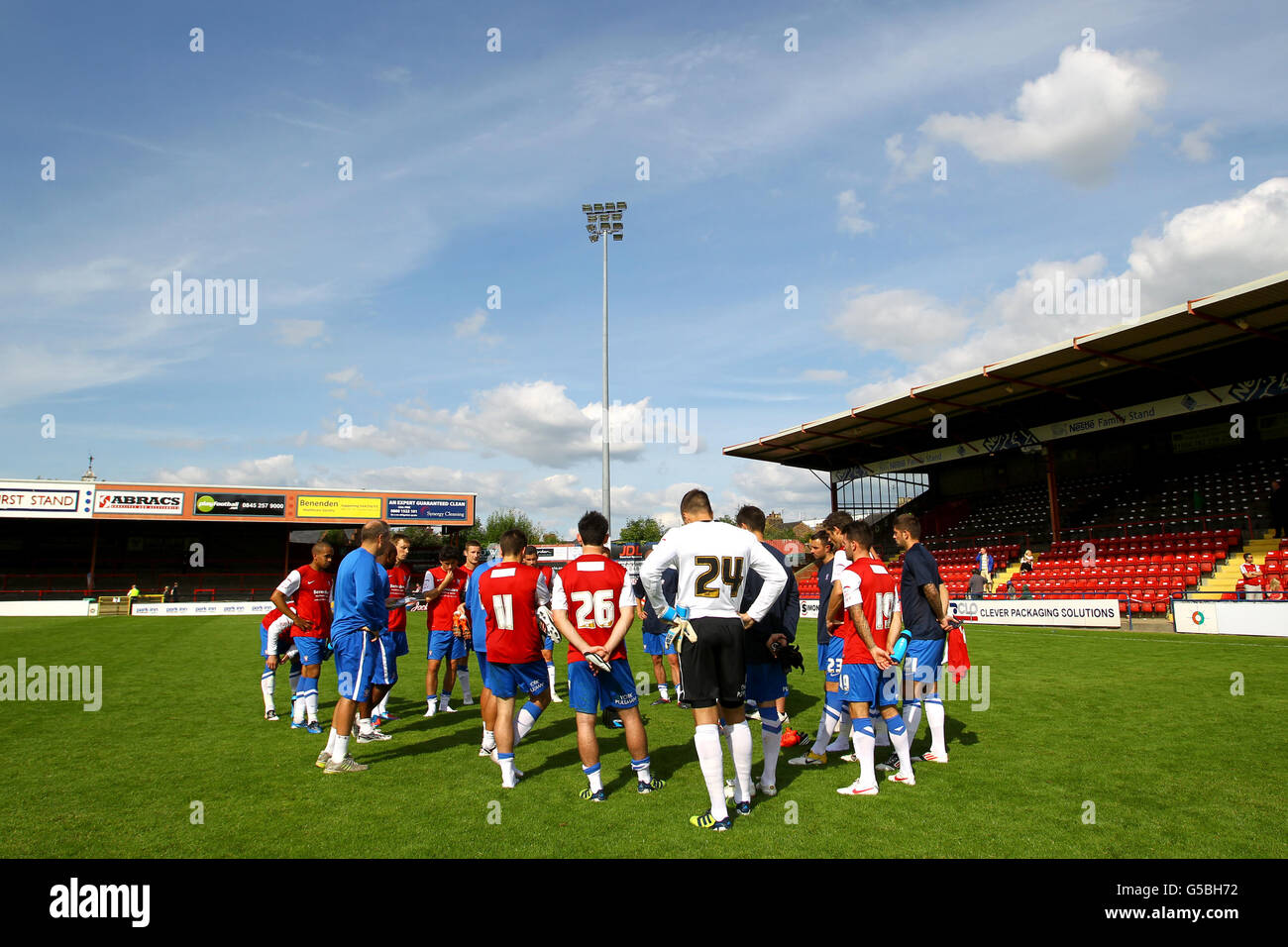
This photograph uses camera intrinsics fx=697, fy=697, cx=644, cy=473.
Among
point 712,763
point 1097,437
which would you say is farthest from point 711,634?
point 1097,437

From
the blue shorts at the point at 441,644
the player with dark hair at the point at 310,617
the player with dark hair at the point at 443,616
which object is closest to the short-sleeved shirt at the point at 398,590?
the player with dark hair at the point at 443,616

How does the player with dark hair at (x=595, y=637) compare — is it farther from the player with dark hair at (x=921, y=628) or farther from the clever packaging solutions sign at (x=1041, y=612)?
the clever packaging solutions sign at (x=1041, y=612)

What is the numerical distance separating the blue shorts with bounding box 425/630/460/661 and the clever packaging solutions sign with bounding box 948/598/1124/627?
13.4 metres

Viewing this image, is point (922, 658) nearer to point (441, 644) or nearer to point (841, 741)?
point (841, 741)

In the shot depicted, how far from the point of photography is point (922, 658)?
19.4 ft

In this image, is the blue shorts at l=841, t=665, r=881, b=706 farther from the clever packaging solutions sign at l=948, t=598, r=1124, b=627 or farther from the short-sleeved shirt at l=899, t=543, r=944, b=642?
the clever packaging solutions sign at l=948, t=598, r=1124, b=627

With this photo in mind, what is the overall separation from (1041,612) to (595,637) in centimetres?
1878

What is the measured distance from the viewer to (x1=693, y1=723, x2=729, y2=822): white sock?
450 centimetres

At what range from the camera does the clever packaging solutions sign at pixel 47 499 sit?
119 ft

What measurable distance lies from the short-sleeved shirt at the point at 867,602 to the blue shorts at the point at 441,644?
5246mm

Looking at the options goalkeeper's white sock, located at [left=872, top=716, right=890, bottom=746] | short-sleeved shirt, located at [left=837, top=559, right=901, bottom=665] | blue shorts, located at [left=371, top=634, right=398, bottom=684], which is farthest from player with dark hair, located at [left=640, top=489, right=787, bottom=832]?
blue shorts, located at [left=371, top=634, right=398, bottom=684]

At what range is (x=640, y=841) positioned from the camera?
170 inches

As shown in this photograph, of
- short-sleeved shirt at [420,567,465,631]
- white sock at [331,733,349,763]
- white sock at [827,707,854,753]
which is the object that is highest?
short-sleeved shirt at [420,567,465,631]

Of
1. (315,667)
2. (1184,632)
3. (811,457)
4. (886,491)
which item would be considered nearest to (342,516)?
(811,457)
